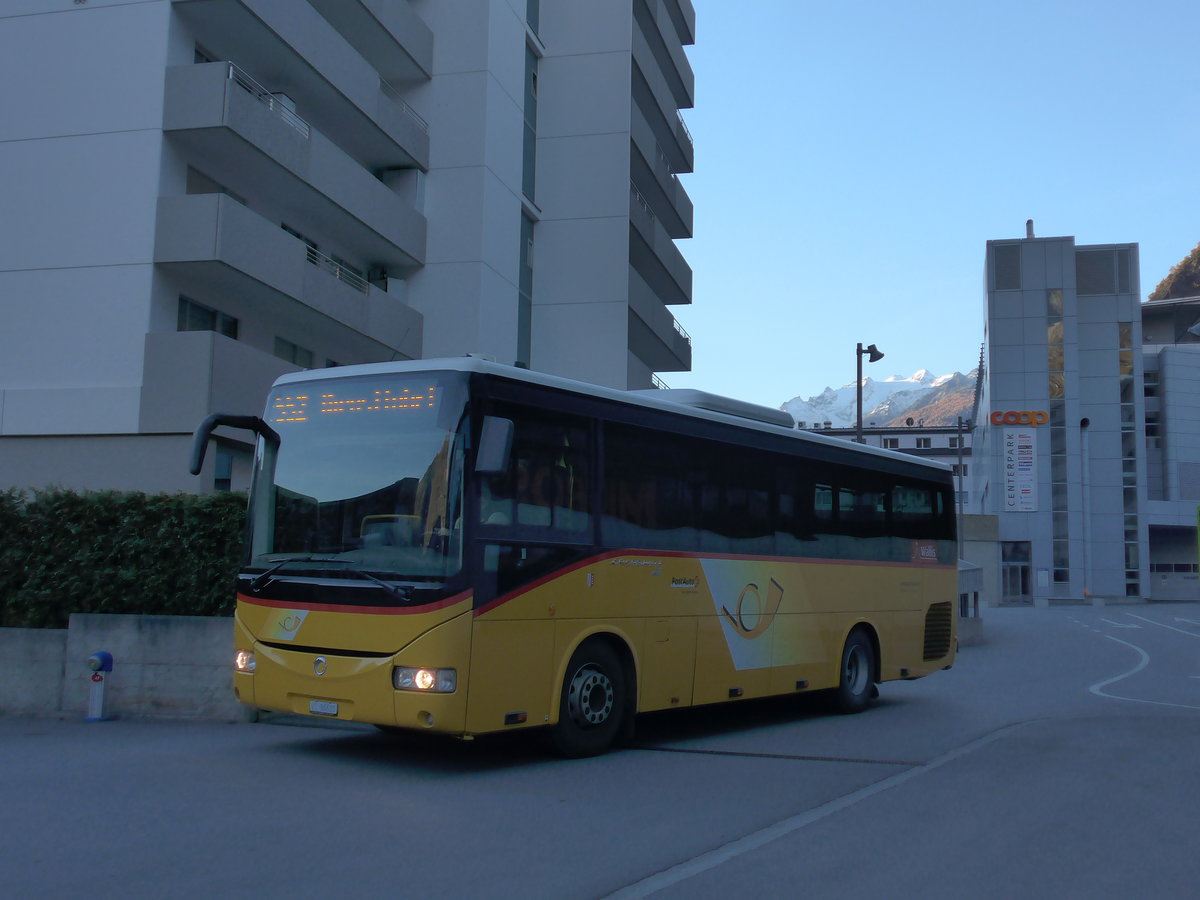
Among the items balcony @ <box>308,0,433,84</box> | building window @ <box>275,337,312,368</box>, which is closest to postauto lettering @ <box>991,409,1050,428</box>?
balcony @ <box>308,0,433,84</box>

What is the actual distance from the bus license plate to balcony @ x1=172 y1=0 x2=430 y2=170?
16.5 metres

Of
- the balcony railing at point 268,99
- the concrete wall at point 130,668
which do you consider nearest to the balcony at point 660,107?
the balcony railing at point 268,99

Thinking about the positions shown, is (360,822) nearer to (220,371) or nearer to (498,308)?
(220,371)

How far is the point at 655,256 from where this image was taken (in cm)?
3981

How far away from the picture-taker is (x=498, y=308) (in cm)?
3148

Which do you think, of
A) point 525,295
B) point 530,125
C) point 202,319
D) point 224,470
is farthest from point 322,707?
point 530,125

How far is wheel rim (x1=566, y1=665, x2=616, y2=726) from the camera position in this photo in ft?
32.4

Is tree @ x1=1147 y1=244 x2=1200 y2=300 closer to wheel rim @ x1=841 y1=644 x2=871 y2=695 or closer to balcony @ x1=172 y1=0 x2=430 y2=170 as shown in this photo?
balcony @ x1=172 y1=0 x2=430 y2=170

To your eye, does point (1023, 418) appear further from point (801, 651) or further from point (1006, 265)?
point (801, 651)

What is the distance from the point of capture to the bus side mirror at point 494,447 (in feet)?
28.6

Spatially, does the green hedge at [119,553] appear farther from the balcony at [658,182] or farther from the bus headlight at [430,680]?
the balcony at [658,182]

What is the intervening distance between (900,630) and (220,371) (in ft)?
39.5

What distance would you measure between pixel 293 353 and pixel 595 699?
17.6 metres

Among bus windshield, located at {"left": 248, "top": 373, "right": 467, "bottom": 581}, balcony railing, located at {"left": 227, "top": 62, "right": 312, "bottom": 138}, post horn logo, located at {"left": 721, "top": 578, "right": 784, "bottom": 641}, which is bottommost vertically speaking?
post horn logo, located at {"left": 721, "top": 578, "right": 784, "bottom": 641}
